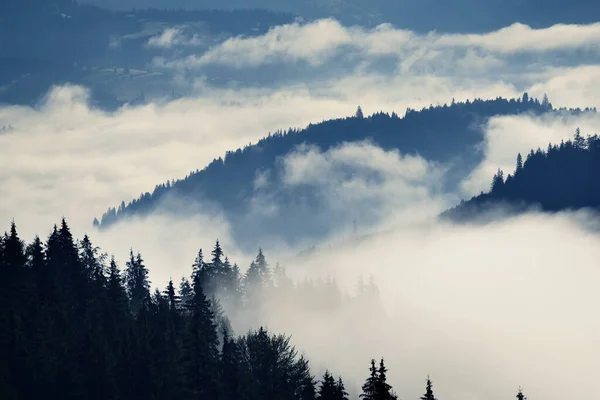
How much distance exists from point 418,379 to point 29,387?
311 ft

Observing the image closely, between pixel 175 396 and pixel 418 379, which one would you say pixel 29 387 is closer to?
pixel 175 396

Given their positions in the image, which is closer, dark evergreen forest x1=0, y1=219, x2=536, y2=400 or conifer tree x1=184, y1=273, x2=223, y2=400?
dark evergreen forest x1=0, y1=219, x2=536, y2=400

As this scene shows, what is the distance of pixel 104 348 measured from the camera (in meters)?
108

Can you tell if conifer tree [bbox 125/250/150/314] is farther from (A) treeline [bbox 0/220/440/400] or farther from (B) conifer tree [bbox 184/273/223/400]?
(B) conifer tree [bbox 184/273/223/400]

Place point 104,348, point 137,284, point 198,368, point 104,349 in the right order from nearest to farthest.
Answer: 1. point 198,368
2. point 104,349
3. point 104,348
4. point 137,284

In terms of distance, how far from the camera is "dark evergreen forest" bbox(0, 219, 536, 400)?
105062 millimetres

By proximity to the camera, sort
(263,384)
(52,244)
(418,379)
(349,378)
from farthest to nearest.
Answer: (418,379) → (349,378) → (52,244) → (263,384)

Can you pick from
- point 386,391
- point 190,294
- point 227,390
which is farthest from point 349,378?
point 386,391

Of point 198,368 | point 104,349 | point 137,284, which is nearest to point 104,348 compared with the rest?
point 104,349

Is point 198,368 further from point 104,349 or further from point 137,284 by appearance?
point 137,284

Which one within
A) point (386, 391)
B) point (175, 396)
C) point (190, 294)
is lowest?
point (386, 391)

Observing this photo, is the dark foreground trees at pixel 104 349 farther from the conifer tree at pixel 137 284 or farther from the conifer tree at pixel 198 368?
the conifer tree at pixel 137 284

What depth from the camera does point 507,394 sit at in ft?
636

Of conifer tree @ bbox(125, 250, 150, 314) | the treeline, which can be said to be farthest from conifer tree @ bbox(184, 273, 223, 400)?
conifer tree @ bbox(125, 250, 150, 314)
